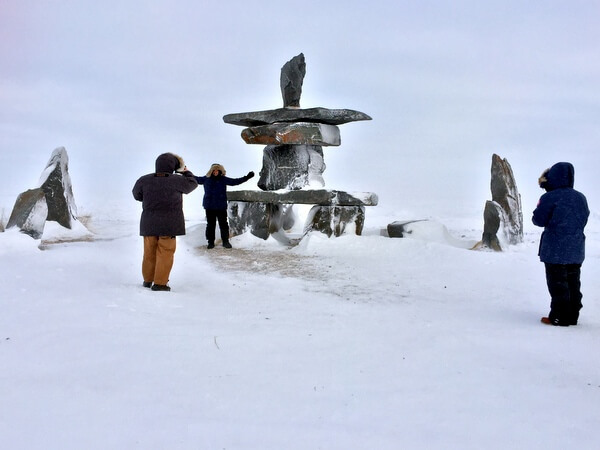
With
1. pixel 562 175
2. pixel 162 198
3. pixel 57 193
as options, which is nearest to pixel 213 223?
pixel 57 193

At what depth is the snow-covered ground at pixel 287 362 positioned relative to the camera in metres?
3.14

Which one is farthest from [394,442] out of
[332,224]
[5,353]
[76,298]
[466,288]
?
[332,224]

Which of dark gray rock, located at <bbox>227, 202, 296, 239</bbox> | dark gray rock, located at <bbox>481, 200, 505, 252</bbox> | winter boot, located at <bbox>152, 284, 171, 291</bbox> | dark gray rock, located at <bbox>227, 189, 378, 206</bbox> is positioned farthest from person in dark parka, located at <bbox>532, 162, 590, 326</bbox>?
dark gray rock, located at <bbox>227, 202, 296, 239</bbox>

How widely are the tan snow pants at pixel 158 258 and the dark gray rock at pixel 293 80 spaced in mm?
5928

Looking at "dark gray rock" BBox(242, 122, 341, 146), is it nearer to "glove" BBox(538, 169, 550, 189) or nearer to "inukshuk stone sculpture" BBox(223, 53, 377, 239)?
"inukshuk stone sculpture" BBox(223, 53, 377, 239)

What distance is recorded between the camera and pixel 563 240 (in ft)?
19.2

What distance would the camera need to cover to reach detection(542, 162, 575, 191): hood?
19.8ft

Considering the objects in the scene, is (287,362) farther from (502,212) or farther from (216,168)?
(502,212)

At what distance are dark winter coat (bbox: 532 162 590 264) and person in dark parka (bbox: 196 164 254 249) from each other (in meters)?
6.42

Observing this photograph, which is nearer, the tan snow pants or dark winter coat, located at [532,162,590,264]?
dark winter coat, located at [532,162,590,264]

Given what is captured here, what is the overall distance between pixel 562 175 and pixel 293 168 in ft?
21.8

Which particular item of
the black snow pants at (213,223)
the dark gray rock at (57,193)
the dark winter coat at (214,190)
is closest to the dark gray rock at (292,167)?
the dark winter coat at (214,190)

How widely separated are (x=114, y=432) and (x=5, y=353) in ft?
5.35

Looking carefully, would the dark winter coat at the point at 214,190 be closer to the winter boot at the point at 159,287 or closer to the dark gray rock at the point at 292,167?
the dark gray rock at the point at 292,167
